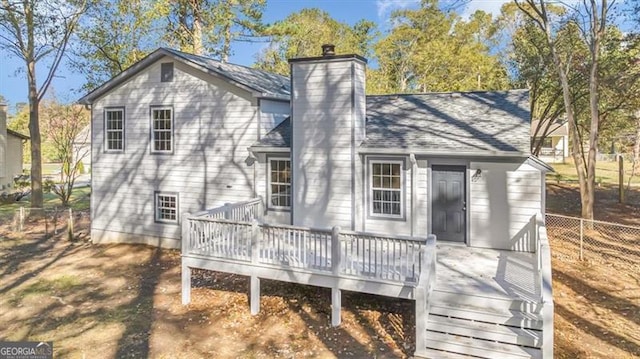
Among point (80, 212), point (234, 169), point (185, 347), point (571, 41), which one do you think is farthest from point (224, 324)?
point (571, 41)

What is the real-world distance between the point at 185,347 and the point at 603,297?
27.3ft

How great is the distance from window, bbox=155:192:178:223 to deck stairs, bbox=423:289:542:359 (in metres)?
9.39

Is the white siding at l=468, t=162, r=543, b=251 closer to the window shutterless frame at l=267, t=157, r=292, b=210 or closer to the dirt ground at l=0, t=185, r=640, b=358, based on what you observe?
the dirt ground at l=0, t=185, r=640, b=358

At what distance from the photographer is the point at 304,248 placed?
9047 mm

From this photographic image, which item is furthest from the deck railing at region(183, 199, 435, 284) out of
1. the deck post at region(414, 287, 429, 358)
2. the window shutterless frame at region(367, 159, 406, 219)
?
the window shutterless frame at region(367, 159, 406, 219)

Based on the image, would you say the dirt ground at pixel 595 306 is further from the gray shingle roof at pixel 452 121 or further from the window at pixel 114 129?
the window at pixel 114 129

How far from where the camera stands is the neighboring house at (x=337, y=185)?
780 cm

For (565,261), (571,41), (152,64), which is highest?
(571,41)

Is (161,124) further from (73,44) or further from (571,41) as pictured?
(571,41)

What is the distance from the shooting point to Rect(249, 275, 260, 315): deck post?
30.3 feet

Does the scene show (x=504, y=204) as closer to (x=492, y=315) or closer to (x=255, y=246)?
(x=492, y=315)

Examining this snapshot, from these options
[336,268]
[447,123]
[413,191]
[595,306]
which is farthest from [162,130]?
[595,306]

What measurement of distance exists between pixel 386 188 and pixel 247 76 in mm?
6118

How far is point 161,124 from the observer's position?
14297 mm
